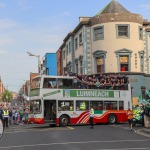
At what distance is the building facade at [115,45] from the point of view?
132 ft

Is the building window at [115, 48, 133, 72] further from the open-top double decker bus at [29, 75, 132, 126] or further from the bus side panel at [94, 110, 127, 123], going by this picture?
the bus side panel at [94, 110, 127, 123]

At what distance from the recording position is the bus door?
29.7 metres

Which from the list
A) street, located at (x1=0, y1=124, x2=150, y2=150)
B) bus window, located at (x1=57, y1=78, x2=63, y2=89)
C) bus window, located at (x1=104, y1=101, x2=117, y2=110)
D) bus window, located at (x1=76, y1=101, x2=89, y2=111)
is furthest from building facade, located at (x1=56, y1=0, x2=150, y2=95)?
street, located at (x1=0, y1=124, x2=150, y2=150)

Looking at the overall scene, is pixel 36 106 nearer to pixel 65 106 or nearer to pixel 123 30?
pixel 65 106

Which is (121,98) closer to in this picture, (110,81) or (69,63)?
(110,81)

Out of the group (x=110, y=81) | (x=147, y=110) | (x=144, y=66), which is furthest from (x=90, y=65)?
(x=147, y=110)

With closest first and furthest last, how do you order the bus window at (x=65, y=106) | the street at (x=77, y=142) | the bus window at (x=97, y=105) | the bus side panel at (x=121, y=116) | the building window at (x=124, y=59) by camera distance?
the street at (x=77, y=142) < the bus window at (x=65, y=106) < the bus window at (x=97, y=105) < the bus side panel at (x=121, y=116) < the building window at (x=124, y=59)

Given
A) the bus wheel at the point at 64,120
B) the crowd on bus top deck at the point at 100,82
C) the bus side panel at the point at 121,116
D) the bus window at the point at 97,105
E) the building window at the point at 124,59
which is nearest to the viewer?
the bus wheel at the point at 64,120

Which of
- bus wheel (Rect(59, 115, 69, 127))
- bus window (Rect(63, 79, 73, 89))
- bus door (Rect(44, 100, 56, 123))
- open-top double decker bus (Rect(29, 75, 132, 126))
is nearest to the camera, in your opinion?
open-top double decker bus (Rect(29, 75, 132, 126))

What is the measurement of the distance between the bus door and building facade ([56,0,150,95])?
11.9 meters

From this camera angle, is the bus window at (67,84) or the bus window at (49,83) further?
the bus window at (67,84)

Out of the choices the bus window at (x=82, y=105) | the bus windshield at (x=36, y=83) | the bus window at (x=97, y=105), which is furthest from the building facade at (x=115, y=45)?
the bus windshield at (x=36, y=83)

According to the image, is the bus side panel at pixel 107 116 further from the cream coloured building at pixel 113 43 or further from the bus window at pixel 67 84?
the cream coloured building at pixel 113 43

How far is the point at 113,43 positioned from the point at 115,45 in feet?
1.06
